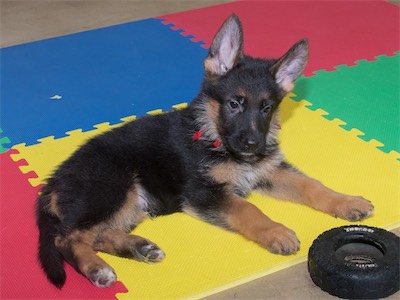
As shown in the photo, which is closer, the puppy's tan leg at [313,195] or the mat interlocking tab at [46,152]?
the puppy's tan leg at [313,195]

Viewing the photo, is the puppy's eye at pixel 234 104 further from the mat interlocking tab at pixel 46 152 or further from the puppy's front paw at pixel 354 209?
the mat interlocking tab at pixel 46 152

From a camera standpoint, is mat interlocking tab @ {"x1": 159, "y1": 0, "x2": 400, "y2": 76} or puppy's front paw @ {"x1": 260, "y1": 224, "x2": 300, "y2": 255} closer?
puppy's front paw @ {"x1": 260, "y1": 224, "x2": 300, "y2": 255}

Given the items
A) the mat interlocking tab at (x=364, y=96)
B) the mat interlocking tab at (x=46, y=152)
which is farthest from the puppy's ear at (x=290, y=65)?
the mat interlocking tab at (x=46, y=152)

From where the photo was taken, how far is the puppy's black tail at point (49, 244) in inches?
132

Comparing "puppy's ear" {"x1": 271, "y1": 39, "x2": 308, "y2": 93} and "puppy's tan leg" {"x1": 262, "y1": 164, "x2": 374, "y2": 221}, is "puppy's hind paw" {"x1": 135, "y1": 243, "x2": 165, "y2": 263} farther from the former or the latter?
"puppy's ear" {"x1": 271, "y1": 39, "x2": 308, "y2": 93}

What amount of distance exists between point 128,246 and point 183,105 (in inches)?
77.3

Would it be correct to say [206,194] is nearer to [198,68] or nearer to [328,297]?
[328,297]

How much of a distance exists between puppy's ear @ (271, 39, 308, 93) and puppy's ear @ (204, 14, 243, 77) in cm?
23

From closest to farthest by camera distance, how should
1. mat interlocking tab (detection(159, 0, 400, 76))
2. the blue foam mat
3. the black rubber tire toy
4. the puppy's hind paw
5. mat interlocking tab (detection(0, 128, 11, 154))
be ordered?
the black rubber tire toy < the puppy's hind paw < mat interlocking tab (detection(0, 128, 11, 154)) < the blue foam mat < mat interlocking tab (detection(159, 0, 400, 76))

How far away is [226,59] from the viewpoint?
3898mm

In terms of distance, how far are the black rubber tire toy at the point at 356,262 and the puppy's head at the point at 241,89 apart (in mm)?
697

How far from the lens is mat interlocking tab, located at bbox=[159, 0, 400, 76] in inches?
244

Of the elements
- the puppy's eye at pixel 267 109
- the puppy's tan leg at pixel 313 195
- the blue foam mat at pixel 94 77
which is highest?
the puppy's eye at pixel 267 109

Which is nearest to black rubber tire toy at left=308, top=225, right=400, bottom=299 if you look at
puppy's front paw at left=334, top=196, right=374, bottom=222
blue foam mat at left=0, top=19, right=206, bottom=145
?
puppy's front paw at left=334, top=196, right=374, bottom=222
